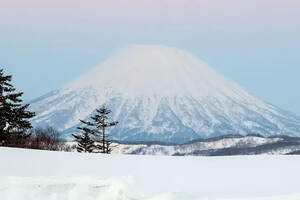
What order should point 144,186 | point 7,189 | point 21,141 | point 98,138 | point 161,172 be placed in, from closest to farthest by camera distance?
point 7,189 < point 144,186 < point 161,172 < point 21,141 < point 98,138

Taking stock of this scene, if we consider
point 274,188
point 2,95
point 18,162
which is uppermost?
point 2,95

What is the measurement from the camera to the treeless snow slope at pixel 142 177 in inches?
317

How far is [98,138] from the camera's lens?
56031 millimetres

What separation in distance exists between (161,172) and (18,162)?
8.42 ft

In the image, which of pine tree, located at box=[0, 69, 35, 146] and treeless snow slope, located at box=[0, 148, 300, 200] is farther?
pine tree, located at box=[0, 69, 35, 146]

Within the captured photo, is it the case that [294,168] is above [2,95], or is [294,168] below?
below

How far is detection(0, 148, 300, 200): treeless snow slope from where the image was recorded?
26.5 ft

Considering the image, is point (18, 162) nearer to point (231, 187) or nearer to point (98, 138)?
point (231, 187)

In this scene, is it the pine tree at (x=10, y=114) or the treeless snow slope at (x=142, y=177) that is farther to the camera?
the pine tree at (x=10, y=114)

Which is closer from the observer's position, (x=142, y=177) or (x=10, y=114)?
(x=142, y=177)

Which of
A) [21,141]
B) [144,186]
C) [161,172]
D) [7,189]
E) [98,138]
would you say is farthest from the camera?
[98,138]

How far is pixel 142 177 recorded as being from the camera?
947 centimetres

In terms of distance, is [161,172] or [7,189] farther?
[161,172]

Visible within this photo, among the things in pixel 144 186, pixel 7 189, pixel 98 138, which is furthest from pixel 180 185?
pixel 98 138
